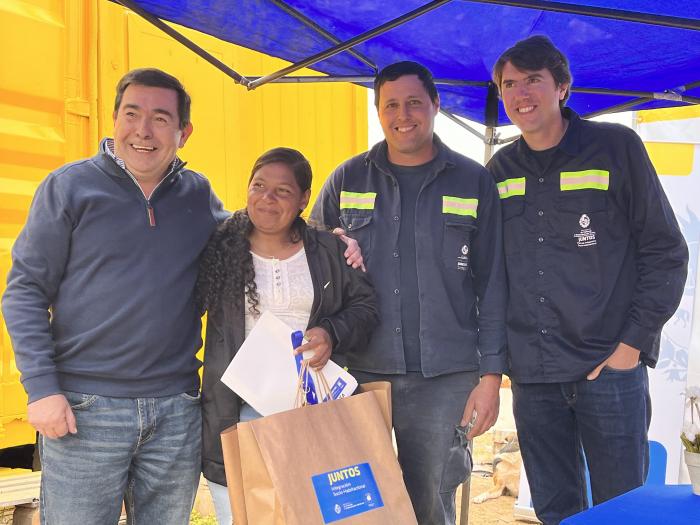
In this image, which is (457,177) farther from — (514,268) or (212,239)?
(212,239)

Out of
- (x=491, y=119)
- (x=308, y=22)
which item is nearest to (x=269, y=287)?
(x=308, y=22)

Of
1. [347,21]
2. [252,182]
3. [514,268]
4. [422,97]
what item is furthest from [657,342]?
[347,21]

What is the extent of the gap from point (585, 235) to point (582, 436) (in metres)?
0.73

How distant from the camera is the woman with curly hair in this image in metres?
2.23

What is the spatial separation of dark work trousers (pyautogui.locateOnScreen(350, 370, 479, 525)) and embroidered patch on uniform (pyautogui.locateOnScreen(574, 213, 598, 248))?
2.03ft

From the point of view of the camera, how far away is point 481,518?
5.14 m

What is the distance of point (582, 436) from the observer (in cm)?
255

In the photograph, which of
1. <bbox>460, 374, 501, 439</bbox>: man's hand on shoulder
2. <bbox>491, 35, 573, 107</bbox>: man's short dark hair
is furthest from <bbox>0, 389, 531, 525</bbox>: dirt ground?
<bbox>491, 35, 573, 107</bbox>: man's short dark hair

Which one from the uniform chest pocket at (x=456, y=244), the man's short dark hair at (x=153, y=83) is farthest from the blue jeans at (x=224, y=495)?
the man's short dark hair at (x=153, y=83)

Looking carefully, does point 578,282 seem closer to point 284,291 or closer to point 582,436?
point 582,436

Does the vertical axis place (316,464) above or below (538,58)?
below

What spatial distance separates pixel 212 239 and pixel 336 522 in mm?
980

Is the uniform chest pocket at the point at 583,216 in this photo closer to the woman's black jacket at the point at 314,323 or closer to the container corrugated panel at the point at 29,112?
the woman's black jacket at the point at 314,323

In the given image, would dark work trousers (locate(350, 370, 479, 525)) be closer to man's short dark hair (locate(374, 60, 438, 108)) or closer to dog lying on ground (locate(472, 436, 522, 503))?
man's short dark hair (locate(374, 60, 438, 108))
